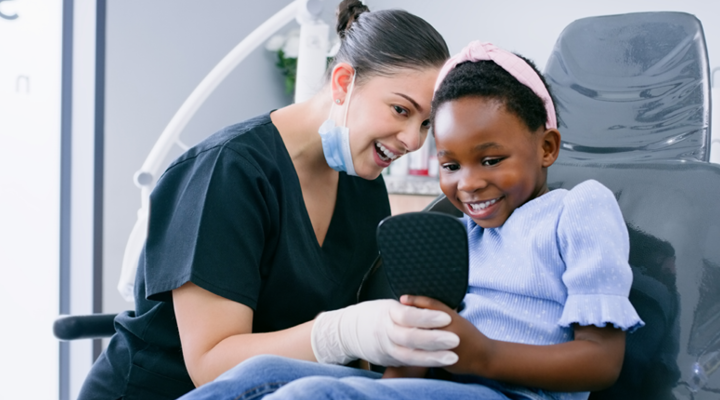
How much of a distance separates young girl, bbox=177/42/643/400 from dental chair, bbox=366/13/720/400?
138mm

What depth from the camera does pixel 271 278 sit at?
1.02m

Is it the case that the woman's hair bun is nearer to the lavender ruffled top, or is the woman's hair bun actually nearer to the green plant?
the lavender ruffled top

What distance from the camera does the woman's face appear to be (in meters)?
1.00

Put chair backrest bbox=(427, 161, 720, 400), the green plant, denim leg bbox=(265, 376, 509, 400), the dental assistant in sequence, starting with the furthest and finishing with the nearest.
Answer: the green plant → the dental assistant → chair backrest bbox=(427, 161, 720, 400) → denim leg bbox=(265, 376, 509, 400)

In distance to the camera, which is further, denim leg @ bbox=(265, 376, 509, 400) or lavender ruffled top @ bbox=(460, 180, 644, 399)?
lavender ruffled top @ bbox=(460, 180, 644, 399)

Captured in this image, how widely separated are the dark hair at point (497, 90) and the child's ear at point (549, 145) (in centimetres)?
2

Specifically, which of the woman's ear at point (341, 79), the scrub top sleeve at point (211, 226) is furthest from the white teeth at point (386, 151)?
the scrub top sleeve at point (211, 226)

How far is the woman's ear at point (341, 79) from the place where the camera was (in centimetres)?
107

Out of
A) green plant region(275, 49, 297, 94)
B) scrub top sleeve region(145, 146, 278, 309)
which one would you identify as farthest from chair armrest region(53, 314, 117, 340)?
green plant region(275, 49, 297, 94)

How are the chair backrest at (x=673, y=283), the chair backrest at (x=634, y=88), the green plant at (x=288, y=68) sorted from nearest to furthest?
the chair backrest at (x=673, y=283), the chair backrest at (x=634, y=88), the green plant at (x=288, y=68)

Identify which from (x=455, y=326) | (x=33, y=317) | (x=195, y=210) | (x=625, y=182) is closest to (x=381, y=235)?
(x=455, y=326)

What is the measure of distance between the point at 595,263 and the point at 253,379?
41 centimetres

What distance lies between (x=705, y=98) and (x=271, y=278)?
81 centimetres

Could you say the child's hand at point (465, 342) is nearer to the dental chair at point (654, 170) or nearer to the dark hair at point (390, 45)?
the dental chair at point (654, 170)
